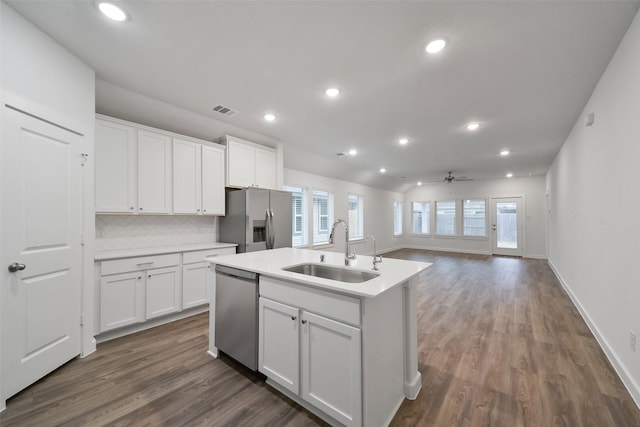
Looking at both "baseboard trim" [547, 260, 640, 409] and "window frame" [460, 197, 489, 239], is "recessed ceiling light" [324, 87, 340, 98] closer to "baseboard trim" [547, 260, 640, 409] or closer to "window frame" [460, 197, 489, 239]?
"baseboard trim" [547, 260, 640, 409]

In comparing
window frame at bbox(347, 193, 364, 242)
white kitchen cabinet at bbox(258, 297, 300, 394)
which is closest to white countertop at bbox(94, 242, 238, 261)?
white kitchen cabinet at bbox(258, 297, 300, 394)

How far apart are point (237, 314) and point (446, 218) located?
31.1 ft

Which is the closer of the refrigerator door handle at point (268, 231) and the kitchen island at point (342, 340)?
the kitchen island at point (342, 340)

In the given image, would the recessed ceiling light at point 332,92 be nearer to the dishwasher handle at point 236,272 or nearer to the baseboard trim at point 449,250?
the dishwasher handle at point 236,272

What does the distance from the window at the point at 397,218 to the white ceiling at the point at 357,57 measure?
6485 millimetres

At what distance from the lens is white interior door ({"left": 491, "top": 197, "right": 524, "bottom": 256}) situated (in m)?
8.29

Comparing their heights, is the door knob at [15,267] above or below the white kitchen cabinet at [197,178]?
below

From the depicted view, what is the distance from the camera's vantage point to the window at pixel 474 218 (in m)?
8.99

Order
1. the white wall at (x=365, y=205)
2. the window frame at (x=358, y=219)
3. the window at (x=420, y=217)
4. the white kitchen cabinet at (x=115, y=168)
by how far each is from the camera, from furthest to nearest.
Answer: the window at (x=420, y=217), the window frame at (x=358, y=219), the white wall at (x=365, y=205), the white kitchen cabinet at (x=115, y=168)

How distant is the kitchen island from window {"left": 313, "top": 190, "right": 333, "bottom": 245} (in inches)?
175

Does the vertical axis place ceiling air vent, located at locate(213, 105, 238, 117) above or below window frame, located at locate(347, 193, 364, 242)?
above

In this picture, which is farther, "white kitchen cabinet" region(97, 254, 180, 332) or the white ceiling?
"white kitchen cabinet" region(97, 254, 180, 332)

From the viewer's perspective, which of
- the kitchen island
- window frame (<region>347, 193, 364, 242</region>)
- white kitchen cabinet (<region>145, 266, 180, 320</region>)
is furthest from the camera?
window frame (<region>347, 193, 364, 242</region>)

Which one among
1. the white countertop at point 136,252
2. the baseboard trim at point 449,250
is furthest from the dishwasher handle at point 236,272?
the baseboard trim at point 449,250
